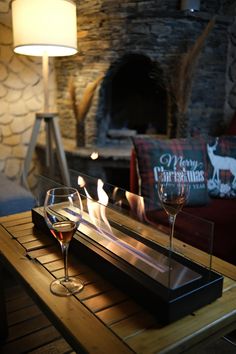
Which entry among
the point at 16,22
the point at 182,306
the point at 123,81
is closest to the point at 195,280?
the point at 182,306

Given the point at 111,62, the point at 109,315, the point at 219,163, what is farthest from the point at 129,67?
the point at 109,315

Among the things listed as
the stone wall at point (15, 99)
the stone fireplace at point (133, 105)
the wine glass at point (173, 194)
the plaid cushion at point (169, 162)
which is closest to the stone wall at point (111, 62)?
the stone wall at point (15, 99)

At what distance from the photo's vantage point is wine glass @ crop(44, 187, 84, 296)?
0.86 metres

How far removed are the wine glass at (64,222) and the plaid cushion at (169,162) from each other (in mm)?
899

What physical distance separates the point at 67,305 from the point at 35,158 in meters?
2.48

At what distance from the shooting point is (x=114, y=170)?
301cm

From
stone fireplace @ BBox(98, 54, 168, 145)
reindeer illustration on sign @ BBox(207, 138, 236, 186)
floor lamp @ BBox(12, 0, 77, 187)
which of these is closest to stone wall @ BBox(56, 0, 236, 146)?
stone fireplace @ BBox(98, 54, 168, 145)

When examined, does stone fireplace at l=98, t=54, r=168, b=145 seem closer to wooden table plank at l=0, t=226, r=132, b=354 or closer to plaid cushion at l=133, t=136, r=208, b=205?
plaid cushion at l=133, t=136, r=208, b=205

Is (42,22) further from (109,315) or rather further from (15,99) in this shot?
(109,315)

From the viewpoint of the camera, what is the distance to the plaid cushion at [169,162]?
1.81m

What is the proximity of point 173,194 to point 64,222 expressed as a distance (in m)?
0.36

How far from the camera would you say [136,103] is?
132 inches

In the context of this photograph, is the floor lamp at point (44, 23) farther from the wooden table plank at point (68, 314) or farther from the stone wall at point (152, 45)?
the wooden table plank at point (68, 314)

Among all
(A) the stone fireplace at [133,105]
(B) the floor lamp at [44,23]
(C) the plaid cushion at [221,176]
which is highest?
(B) the floor lamp at [44,23]
